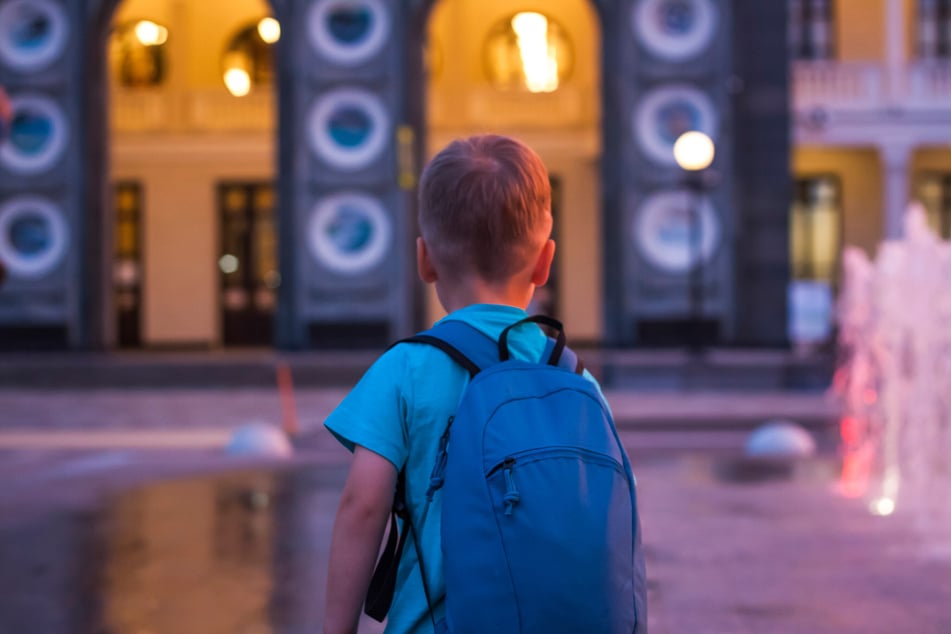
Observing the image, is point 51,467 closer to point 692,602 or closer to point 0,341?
point 692,602

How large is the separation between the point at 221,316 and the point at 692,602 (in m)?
20.9

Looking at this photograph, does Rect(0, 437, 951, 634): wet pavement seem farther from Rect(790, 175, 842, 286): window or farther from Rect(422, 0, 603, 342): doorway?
Rect(790, 175, 842, 286): window

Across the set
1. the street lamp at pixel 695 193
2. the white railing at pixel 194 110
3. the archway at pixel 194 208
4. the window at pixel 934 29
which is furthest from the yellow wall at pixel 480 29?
the street lamp at pixel 695 193

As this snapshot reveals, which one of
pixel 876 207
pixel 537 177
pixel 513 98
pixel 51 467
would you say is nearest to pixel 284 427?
pixel 51 467

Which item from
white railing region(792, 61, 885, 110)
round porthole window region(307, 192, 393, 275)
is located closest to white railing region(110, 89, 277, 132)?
round porthole window region(307, 192, 393, 275)

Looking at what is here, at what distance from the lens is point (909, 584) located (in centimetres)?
545

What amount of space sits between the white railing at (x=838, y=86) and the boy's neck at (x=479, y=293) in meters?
22.1

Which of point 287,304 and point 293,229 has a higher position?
point 293,229

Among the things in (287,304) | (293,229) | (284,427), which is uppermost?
(293,229)

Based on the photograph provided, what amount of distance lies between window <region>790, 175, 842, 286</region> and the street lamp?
8.82m

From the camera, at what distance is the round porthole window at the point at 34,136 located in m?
18.6

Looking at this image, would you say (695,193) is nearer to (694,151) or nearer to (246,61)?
(694,151)

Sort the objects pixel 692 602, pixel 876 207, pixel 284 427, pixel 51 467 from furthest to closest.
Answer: pixel 876 207, pixel 284 427, pixel 51 467, pixel 692 602

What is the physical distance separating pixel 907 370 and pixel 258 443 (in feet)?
19.0
